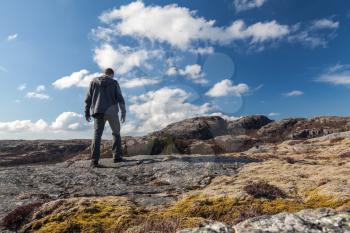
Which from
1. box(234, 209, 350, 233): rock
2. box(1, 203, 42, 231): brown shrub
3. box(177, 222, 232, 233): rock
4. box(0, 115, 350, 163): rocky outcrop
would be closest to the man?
box(1, 203, 42, 231): brown shrub

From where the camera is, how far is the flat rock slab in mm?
11883

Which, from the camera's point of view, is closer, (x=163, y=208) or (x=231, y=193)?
(x=163, y=208)

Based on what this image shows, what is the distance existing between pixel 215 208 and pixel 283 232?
318 centimetres

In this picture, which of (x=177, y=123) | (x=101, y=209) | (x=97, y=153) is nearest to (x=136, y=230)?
(x=101, y=209)

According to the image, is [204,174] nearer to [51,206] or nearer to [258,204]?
[258,204]

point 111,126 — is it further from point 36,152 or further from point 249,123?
point 36,152

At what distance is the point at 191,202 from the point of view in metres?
9.71

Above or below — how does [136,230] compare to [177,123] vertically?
below

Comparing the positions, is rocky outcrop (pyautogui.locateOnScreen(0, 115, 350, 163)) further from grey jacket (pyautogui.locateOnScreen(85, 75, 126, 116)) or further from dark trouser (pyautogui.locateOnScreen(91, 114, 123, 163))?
grey jacket (pyautogui.locateOnScreen(85, 75, 126, 116))

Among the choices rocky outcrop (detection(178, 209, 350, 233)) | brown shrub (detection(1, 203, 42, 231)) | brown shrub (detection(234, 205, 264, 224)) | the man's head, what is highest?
the man's head

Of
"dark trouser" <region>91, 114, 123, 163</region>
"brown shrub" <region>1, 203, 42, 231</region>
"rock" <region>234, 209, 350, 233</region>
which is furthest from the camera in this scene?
"dark trouser" <region>91, 114, 123, 163</region>

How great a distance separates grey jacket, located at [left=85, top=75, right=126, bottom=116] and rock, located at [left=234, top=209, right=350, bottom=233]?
1300 cm

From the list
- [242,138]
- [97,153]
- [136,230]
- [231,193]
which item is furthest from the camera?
[242,138]

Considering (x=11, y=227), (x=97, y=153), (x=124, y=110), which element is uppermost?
(x=124, y=110)
